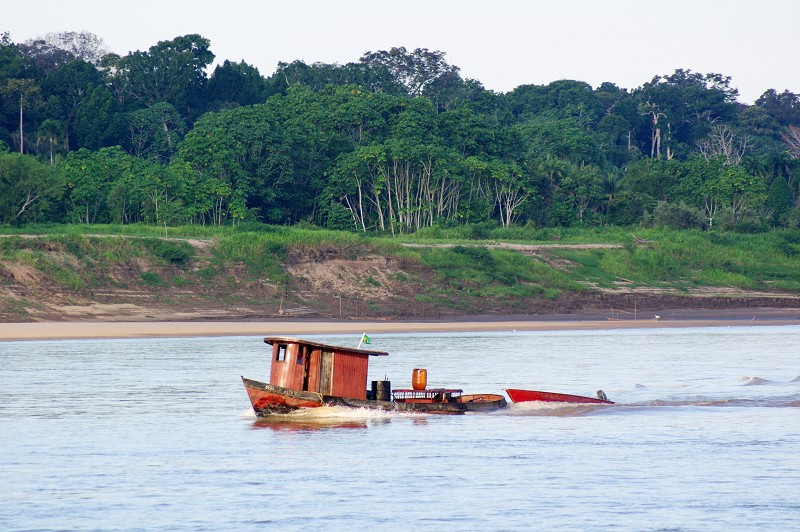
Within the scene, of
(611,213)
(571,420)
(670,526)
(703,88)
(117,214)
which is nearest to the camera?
(670,526)

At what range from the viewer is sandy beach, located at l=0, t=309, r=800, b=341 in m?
Answer: 46.7

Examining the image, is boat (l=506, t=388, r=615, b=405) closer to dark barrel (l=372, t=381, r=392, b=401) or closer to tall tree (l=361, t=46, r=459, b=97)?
dark barrel (l=372, t=381, r=392, b=401)

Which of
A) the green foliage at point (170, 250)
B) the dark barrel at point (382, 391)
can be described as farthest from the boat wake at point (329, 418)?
the green foliage at point (170, 250)

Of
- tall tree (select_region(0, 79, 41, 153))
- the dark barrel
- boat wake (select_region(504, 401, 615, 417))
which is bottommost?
boat wake (select_region(504, 401, 615, 417))

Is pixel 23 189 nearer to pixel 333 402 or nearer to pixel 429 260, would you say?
pixel 429 260

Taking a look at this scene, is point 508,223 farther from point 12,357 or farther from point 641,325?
point 12,357

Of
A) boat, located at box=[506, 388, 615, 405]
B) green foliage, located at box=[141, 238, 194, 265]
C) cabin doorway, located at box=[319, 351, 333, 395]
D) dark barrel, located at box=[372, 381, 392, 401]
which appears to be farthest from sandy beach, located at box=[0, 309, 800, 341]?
cabin doorway, located at box=[319, 351, 333, 395]

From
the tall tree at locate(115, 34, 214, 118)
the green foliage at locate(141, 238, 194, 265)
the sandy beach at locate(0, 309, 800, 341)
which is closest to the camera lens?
the sandy beach at locate(0, 309, 800, 341)

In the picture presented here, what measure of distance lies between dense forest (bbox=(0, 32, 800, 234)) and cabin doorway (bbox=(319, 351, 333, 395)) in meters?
41.7

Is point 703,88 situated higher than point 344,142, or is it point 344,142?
point 703,88

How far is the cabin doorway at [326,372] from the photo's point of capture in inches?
1059

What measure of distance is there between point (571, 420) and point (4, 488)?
14.5 metres

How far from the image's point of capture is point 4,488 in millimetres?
18875

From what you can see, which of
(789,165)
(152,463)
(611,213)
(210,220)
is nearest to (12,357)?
(152,463)
